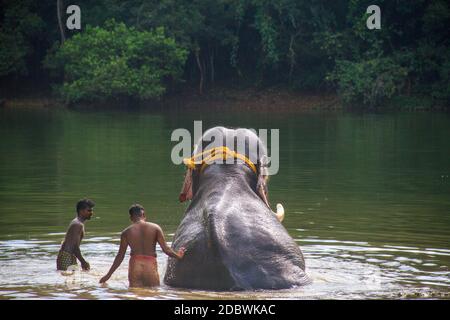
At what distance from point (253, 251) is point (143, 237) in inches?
53.7

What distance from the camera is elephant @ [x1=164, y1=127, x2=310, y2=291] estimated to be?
1047 centimetres

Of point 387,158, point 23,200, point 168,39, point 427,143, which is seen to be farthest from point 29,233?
point 168,39

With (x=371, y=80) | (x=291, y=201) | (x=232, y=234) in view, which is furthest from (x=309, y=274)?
(x=371, y=80)

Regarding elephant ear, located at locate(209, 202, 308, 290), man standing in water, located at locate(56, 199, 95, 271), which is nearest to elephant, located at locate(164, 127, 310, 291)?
elephant ear, located at locate(209, 202, 308, 290)

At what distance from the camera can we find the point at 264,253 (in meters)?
10.6

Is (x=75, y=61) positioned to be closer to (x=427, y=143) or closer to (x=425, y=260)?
(x=427, y=143)

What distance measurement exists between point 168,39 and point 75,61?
16.4 ft

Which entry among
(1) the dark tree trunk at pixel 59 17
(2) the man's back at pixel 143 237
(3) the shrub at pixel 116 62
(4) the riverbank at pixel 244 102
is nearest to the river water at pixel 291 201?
(2) the man's back at pixel 143 237

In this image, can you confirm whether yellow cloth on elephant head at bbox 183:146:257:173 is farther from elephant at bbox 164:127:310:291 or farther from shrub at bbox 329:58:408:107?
shrub at bbox 329:58:408:107

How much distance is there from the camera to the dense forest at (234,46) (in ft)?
172

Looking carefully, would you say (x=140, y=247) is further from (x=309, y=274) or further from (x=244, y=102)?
(x=244, y=102)

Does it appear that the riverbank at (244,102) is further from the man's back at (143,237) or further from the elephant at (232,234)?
the man's back at (143,237)

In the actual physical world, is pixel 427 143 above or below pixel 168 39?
below

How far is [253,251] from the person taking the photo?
10.5m
